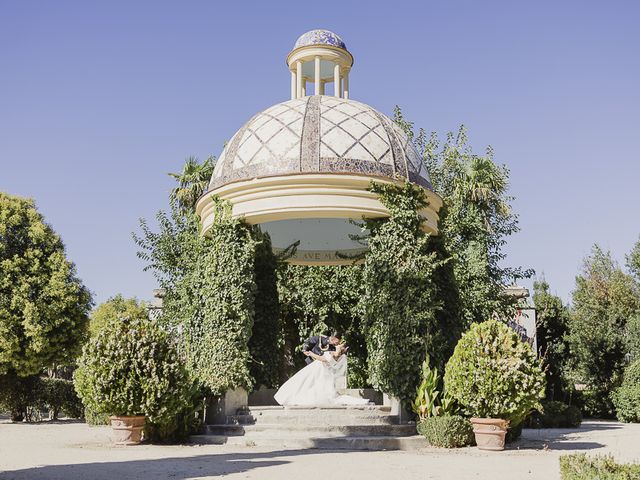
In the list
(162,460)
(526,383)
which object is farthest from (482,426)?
(162,460)

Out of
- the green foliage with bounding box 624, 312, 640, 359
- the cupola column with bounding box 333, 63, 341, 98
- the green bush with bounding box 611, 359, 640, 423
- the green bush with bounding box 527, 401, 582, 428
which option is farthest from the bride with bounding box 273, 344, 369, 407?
the green foliage with bounding box 624, 312, 640, 359

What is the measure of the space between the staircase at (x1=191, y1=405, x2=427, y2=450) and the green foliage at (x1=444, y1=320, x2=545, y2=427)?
4.76ft

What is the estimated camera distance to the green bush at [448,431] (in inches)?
497

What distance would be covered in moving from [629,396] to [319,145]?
15494 millimetres

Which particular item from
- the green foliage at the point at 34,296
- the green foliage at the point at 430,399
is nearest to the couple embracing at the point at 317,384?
the green foliage at the point at 430,399

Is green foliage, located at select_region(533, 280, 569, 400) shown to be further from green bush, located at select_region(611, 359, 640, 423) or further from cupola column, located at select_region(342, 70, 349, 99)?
cupola column, located at select_region(342, 70, 349, 99)

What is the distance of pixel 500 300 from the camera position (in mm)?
24281

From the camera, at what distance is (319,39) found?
1764 cm

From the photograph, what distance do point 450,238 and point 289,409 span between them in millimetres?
12002

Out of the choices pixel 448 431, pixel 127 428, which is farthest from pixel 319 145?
pixel 127 428

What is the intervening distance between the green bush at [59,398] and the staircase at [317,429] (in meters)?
11.5

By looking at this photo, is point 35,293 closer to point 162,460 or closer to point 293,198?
point 293,198

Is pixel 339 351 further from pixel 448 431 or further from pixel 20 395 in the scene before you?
pixel 20 395

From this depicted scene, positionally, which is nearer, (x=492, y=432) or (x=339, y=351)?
(x=492, y=432)
